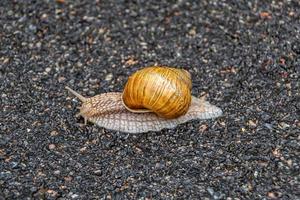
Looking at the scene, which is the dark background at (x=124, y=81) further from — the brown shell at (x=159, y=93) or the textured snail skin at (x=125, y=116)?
the brown shell at (x=159, y=93)

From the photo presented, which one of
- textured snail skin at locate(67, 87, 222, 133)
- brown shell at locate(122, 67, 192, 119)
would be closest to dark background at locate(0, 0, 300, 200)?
textured snail skin at locate(67, 87, 222, 133)

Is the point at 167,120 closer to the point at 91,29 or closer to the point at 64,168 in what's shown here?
the point at 64,168

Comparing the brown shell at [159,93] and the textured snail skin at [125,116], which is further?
the textured snail skin at [125,116]

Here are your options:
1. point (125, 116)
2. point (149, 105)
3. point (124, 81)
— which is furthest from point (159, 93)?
point (124, 81)

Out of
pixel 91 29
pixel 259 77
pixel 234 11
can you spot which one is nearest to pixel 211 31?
pixel 234 11

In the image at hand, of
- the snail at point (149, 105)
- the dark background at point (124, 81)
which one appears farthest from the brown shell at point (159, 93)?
the dark background at point (124, 81)

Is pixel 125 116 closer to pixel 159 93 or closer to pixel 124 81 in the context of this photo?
pixel 159 93

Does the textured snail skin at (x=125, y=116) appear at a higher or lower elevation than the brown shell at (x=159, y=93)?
lower

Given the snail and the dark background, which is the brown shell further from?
the dark background
